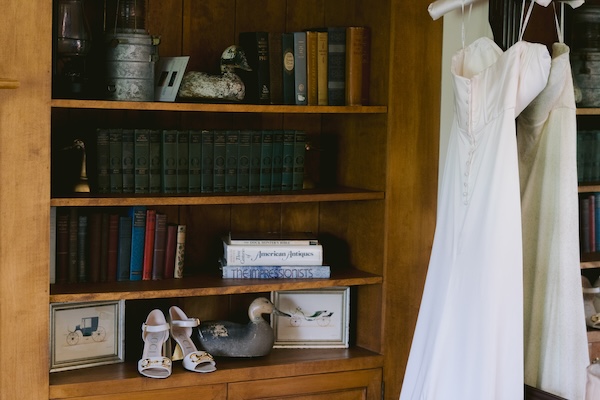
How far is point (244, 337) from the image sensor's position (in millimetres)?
3082

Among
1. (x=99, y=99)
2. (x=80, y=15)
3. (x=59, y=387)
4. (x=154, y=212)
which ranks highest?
(x=80, y=15)

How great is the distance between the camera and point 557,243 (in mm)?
2537

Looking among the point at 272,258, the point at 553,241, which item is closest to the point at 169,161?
the point at 272,258

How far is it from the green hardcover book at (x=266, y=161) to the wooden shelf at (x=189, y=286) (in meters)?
0.32

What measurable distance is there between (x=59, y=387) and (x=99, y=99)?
35.2 inches

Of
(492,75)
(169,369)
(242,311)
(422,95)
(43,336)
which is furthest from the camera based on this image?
(242,311)

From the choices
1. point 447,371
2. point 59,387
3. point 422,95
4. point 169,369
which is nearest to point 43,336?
point 59,387

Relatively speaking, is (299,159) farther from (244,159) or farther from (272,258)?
(272,258)

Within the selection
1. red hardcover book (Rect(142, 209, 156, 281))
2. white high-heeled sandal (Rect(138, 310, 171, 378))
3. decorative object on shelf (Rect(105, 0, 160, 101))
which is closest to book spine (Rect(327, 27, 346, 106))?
decorative object on shelf (Rect(105, 0, 160, 101))

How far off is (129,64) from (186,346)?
912mm

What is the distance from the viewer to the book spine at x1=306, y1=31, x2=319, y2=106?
313 cm

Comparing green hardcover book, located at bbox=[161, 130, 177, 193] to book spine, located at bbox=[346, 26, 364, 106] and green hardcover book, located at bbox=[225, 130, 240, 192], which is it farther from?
book spine, located at bbox=[346, 26, 364, 106]

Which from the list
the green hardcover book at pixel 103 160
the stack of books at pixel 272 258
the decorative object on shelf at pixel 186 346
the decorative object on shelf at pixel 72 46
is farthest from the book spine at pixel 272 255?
the decorative object on shelf at pixel 72 46

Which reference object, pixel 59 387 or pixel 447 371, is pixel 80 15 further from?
pixel 447 371
